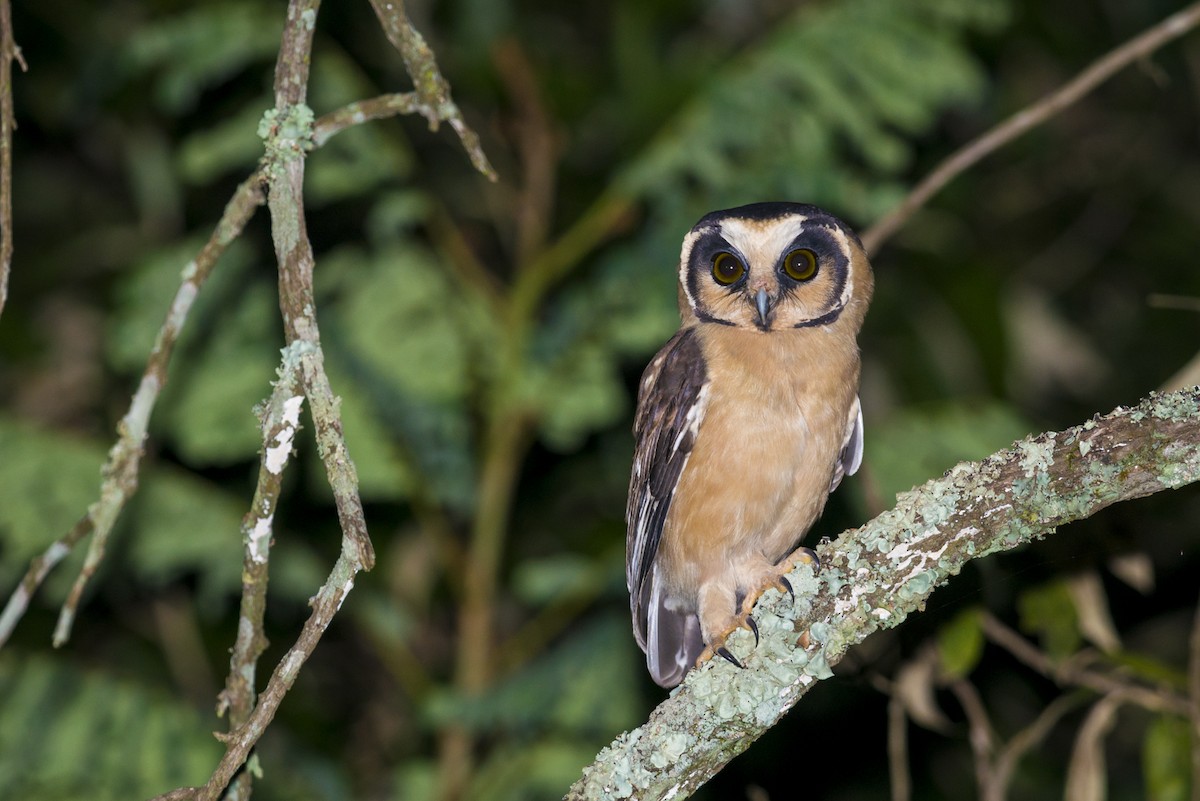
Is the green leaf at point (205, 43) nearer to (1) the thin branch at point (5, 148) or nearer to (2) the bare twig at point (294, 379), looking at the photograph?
(1) the thin branch at point (5, 148)

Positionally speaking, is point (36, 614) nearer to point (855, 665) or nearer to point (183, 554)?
point (183, 554)

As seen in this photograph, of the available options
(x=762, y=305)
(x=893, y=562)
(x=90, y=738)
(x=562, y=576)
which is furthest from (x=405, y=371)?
(x=893, y=562)

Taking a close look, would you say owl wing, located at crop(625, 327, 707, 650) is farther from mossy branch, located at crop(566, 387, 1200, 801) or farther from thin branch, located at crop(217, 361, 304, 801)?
thin branch, located at crop(217, 361, 304, 801)

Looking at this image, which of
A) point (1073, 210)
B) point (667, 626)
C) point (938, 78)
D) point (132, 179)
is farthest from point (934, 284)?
point (132, 179)

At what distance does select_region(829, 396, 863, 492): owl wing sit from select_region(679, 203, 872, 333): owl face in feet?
0.99

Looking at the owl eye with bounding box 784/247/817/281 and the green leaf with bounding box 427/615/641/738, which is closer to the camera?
the owl eye with bounding box 784/247/817/281

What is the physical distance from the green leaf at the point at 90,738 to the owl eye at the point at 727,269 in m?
2.68

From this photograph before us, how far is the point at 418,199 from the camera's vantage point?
5168mm

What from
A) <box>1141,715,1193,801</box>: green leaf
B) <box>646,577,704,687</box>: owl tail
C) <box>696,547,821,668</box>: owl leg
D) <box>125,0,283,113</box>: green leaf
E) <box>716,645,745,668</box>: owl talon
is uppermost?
<box>125,0,283,113</box>: green leaf

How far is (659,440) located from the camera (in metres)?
3.80

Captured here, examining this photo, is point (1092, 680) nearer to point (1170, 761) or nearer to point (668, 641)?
point (1170, 761)

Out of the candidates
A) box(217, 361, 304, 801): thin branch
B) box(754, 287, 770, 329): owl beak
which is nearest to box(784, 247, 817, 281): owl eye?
box(754, 287, 770, 329): owl beak

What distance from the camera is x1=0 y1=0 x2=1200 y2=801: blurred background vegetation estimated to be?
4.93 meters

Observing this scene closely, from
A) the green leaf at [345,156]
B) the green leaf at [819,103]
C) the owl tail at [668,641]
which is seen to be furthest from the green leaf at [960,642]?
the green leaf at [345,156]
